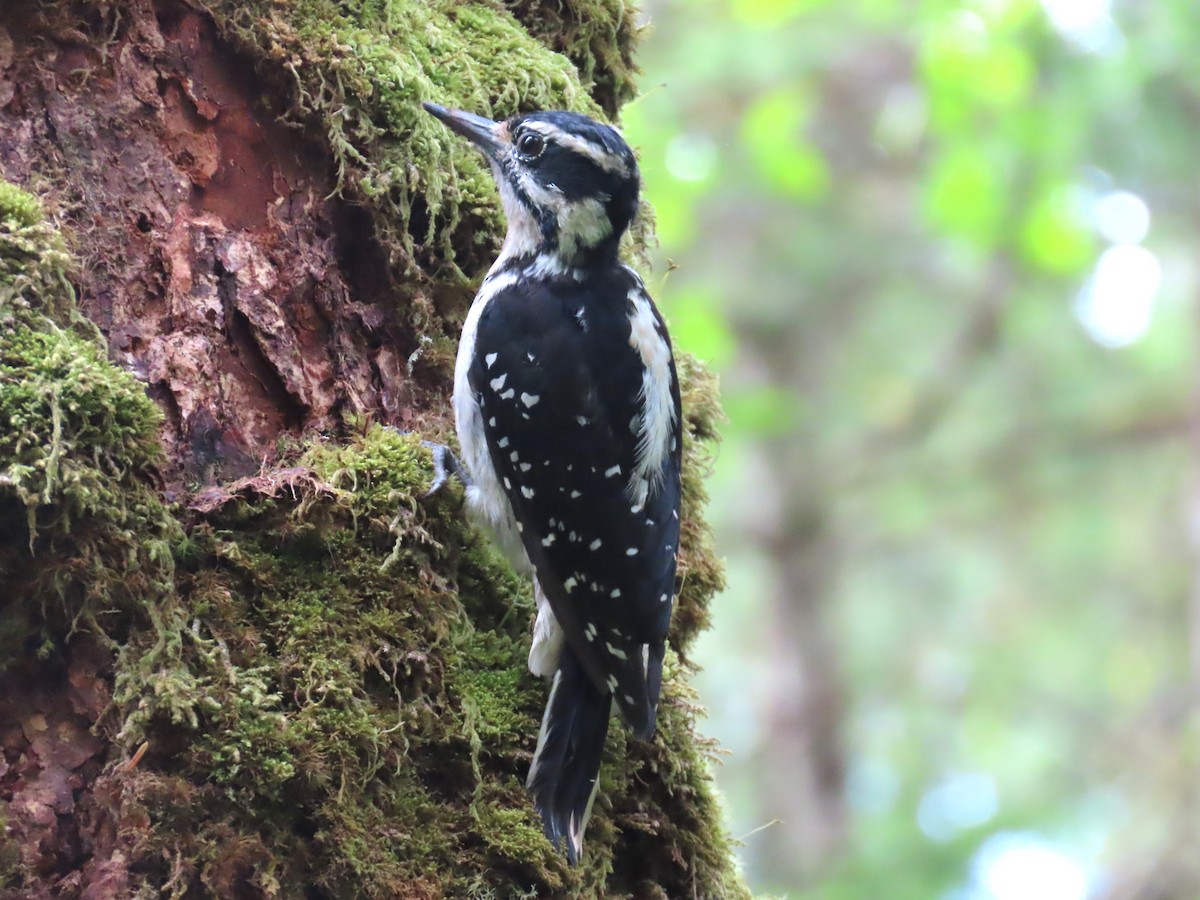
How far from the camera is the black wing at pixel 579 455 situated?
Answer: 280 centimetres

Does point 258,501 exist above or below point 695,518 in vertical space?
below

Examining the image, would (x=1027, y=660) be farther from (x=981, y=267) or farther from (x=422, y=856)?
(x=422, y=856)

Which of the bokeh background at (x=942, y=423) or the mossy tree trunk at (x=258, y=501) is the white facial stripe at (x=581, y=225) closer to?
the mossy tree trunk at (x=258, y=501)

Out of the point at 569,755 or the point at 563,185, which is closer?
the point at 569,755

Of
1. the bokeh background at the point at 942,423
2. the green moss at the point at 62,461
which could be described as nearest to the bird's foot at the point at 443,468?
the green moss at the point at 62,461

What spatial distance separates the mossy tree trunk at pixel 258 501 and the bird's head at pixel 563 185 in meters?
0.14

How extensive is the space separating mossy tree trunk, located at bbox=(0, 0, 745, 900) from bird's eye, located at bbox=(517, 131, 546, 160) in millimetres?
178

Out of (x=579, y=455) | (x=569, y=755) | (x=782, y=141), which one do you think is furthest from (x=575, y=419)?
(x=782, y=141)

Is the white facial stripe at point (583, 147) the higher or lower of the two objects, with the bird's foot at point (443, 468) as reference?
higher

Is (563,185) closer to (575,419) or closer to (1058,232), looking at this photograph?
(575,419)

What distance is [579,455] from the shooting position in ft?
9.78

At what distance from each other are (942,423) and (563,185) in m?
6.28

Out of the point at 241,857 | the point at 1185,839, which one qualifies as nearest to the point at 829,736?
the point at 1185,839

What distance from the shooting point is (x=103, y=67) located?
8.41 ft
